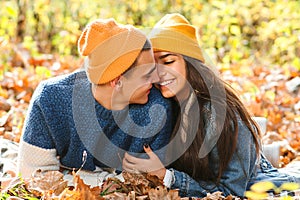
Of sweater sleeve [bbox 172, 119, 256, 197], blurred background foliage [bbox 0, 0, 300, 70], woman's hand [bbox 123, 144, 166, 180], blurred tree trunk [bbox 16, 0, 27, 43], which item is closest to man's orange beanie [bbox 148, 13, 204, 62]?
sweater sleeve [bbox 172, 119, 256, 197]

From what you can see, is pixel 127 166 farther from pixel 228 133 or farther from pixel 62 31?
pixel 62 31

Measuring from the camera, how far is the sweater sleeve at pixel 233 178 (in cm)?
311

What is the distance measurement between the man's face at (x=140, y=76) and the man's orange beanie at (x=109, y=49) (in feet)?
0.14

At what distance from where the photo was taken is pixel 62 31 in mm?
7836

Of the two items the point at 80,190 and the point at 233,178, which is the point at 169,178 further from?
the point at 80,190

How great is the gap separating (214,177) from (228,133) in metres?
0.24

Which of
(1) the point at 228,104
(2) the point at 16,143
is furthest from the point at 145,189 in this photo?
(2) the point at 16,143

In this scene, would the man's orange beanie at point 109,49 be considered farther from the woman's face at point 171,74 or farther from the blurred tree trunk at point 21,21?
the blurred tree trunk at point 21,21

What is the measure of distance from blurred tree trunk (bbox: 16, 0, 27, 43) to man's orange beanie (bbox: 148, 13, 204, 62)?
4430 millimetres

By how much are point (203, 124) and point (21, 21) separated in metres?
4.96

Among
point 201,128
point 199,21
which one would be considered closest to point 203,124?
point 201,128

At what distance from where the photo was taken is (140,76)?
308 cm

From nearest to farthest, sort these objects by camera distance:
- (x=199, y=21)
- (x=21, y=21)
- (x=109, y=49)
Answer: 1. (x=109, y=49)
2. (x=21, y=21)
3. (x=199, y=21)

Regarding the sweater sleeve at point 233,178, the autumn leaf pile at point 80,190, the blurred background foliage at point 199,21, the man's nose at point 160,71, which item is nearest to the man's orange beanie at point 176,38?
the man's nose at point 160,71
